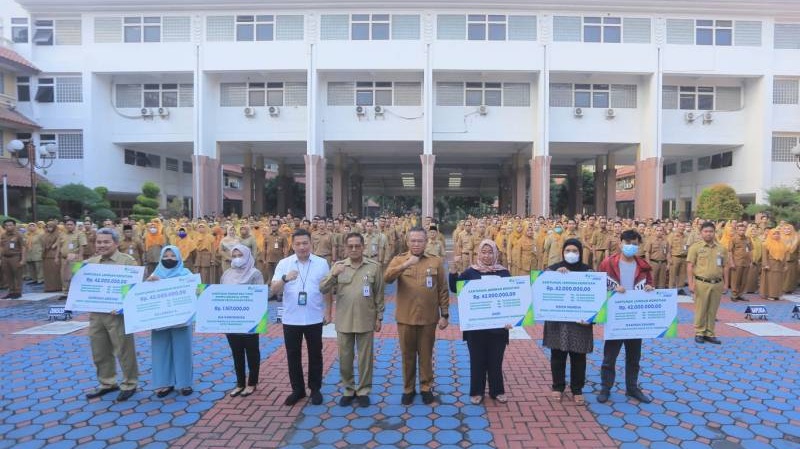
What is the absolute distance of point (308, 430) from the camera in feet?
13.0

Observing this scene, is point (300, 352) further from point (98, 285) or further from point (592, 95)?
point (592, 95)

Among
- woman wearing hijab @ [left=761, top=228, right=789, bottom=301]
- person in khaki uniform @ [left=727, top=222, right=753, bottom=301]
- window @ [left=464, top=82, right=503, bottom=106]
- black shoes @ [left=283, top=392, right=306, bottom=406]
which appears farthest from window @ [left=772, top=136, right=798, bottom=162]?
black shoes @ [left=283, top=392, right=306, bottom=406]

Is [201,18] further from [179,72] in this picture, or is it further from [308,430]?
[308,430]

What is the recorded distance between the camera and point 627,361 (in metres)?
4.65

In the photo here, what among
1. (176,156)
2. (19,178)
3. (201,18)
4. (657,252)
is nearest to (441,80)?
(201,18)

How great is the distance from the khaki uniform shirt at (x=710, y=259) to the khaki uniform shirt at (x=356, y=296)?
16.2ft

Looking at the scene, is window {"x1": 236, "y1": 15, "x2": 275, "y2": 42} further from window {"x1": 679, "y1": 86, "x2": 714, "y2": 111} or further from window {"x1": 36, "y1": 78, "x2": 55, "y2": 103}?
window {"x1": 679, "y1": 86, "x2": 714, "y2": 111}

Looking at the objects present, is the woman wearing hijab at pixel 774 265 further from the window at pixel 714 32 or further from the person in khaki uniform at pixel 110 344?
the window at pixel 714 32

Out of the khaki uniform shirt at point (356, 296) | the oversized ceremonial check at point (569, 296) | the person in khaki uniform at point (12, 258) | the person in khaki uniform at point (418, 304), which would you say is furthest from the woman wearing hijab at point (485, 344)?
the person in khaki uniform at point (12, 258)

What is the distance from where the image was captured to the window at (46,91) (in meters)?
21.8

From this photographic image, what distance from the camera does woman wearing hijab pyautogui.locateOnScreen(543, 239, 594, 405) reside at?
435cm

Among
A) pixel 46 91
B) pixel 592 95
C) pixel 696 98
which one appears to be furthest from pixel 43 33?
pixel 696 98

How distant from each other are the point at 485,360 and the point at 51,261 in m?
11.4

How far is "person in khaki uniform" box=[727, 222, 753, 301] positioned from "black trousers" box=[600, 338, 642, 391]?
7.07 meters
